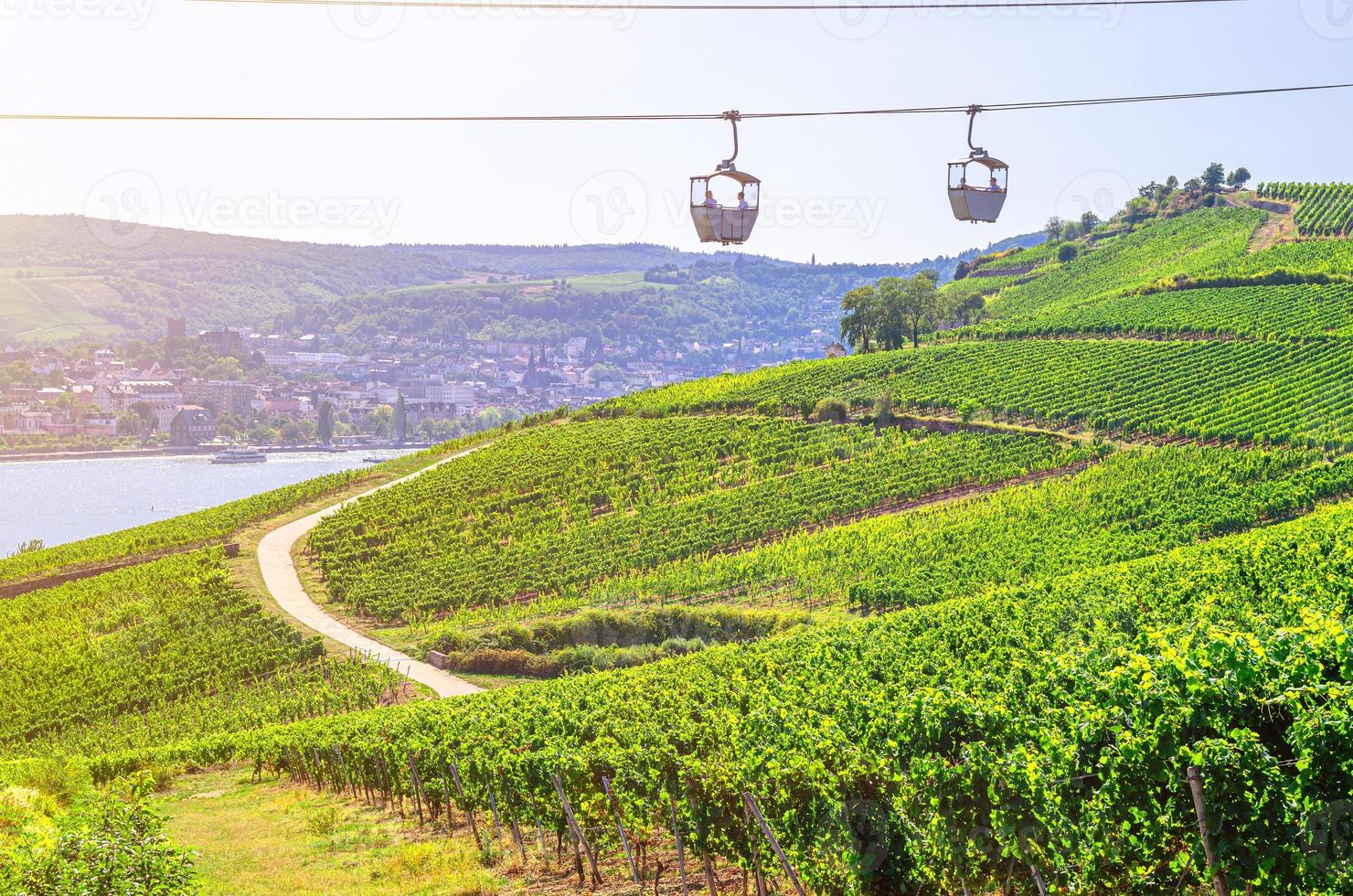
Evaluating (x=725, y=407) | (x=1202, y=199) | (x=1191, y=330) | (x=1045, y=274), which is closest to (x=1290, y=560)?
(x=725, y=407)

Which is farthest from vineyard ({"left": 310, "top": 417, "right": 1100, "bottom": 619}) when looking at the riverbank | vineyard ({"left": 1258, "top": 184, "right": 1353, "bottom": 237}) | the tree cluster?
the riverbank

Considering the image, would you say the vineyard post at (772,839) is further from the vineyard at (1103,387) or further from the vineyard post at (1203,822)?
the vineyard at (1103,387)

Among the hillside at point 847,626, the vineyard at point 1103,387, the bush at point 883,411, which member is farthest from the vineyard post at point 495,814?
the bush at point 883,411

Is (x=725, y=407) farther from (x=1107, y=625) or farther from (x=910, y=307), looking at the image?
(x=1107, y=625)

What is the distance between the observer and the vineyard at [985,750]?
25.7 ft

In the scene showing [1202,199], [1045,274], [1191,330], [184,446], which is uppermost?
[1202,199]

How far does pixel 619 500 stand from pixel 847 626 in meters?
29.0

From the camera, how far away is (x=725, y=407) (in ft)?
234

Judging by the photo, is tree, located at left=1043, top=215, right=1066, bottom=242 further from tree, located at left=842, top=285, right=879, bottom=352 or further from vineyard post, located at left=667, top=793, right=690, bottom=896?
vineyard post, located at left=667, top=793, right=690, bottom=896

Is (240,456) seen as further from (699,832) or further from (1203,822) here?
(1203,822)

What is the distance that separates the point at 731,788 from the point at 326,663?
91.3 ft

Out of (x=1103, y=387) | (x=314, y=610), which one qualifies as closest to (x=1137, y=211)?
(x=1103, y=387)

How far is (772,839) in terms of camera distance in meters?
10.2

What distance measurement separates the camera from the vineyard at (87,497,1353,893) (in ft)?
25.7
